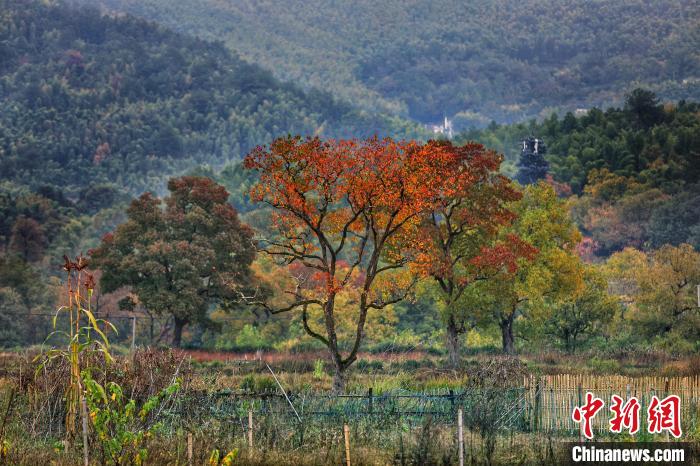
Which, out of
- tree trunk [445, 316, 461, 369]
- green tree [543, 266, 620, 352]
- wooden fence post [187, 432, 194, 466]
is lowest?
wooden fence post [187, 432, 194, 466]

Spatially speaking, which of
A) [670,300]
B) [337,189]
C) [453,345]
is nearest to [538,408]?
[337,189]

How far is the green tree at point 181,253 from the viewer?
58594mm

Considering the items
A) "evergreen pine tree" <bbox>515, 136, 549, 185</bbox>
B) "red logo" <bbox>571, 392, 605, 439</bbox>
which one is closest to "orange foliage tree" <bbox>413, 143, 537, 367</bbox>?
"red logo" <bbox>571, 392, 605, 439</bbox>

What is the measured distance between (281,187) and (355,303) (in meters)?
39.9

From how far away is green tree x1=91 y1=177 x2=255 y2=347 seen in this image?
5859cm

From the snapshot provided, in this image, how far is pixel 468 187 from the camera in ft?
161

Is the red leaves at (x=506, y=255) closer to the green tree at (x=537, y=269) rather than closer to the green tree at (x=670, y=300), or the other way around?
the green tree at (x=537, y=269)

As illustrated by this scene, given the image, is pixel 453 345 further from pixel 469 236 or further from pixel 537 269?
pixel 537 269

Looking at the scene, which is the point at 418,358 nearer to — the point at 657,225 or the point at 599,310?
the point at 599,310

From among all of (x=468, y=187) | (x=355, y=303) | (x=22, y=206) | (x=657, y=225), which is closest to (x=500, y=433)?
(x=468, y=187)

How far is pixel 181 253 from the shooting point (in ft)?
195

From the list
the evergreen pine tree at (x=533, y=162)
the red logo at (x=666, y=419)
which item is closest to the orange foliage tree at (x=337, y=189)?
the red logo at (x=666, y=419)

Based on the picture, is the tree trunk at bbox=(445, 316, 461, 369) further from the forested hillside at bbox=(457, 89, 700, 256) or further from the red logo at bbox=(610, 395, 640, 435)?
the forested hillside at bbox=(457, 89, 700, 256)

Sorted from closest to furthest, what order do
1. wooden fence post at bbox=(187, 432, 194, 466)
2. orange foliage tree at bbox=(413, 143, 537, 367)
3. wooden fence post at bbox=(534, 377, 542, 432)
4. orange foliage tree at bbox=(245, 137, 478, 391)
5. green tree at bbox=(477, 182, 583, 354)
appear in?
wooden fence post at bbox=(187, 432, 194, 466) → wooden fence post at bbox=(534, 377, 542, 432) → orange foliage tree at bbox=(245, 137, 478, 391) → orange foliage tree at bbox=(413, 143, 537, 367) → green tree at bbox=(477, 182, 583, 354)
